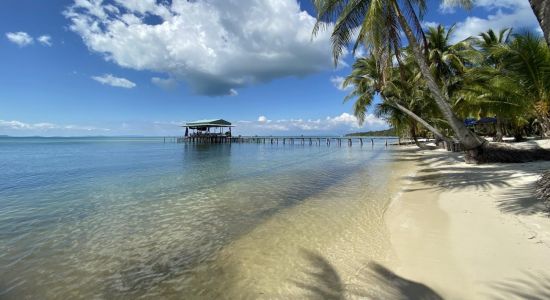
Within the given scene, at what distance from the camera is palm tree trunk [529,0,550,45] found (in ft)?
14.8

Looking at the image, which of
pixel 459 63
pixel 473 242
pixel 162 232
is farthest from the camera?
pixel 459 63

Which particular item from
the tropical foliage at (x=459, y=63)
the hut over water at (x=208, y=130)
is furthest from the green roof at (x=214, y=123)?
the tropical foliage at (x=459, y=63)

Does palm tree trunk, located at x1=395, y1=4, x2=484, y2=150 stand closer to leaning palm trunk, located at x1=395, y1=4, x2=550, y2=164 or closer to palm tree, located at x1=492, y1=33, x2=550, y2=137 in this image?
leaning palm trunk, located at x1=395, y1=4, x2=550, y2=164

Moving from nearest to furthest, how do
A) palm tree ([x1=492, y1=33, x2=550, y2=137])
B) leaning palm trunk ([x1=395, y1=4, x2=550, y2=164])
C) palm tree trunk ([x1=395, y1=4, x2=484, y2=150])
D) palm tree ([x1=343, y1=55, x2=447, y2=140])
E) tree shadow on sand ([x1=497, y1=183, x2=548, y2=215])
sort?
tree shadow on sand ([x1=497, y1=183, x2=548, y2=215]) < palm tree ([x1=492, y1=33, x2=550, y2=137]) < palm tree trunk ([x1=395, y1=4, x2=484, y2=150]) < leaning palm trunk ([x1=395, y1=4, x2=550, y2=164]) < palm tree ([x1=343, y1=55, x2=447, y2=140])

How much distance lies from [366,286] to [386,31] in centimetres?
1076

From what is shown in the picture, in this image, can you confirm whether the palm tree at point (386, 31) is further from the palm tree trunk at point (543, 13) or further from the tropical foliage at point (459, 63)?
the palm tree trunk at point (543, 13)

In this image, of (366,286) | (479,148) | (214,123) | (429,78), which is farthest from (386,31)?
(214,123)

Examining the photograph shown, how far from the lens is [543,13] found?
4594 millimetres

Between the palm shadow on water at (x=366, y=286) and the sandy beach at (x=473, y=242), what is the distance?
0.08 ft

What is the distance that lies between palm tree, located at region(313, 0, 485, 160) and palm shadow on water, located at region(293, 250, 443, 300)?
337 inches

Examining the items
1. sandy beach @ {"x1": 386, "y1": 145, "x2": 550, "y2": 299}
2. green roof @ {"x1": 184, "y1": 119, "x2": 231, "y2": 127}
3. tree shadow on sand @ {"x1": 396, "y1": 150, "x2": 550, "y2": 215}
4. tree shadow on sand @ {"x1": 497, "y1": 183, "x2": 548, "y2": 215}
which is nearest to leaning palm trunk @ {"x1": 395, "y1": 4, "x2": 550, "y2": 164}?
tree shadow on sand @ {"x1": 396, "y1": 150, "x2": 550, "y2": 215}

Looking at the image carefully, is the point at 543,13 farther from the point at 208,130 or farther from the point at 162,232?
the point at 208,130

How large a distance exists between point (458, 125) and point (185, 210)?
1021 centimetres

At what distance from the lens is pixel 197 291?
3.67m
